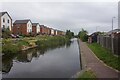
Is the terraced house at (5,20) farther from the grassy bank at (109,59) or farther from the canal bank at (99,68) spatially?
the canal bank at (99,68)

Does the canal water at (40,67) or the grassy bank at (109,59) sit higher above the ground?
the grassy bank at (109,59)

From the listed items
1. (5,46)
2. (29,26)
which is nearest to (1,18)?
(29,26)

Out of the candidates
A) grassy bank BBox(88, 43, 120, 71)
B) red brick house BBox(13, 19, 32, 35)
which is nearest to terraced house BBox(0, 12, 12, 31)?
red brick house BBox(13, 19, 32, 35)

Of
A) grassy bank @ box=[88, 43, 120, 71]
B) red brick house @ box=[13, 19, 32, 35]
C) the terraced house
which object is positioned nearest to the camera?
grassy bank @ box=[88, 43, 120, 71]

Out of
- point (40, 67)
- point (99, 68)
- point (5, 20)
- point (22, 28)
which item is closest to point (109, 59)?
point (99, 68)

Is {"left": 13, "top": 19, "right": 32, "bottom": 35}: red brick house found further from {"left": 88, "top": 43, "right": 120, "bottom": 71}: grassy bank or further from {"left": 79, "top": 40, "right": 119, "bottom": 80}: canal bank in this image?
{"left": 79, "top": 40, "right": 119, "bottom": 80}: canal bank

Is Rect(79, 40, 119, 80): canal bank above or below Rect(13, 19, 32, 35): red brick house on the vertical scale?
below

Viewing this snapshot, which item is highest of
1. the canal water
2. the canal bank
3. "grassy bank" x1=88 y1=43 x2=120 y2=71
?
"grassy bank" x1=88 y1=43 x2=120 y2=71

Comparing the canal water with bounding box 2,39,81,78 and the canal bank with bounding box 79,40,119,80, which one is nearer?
the canal bank with bounding box 79,40,119,80

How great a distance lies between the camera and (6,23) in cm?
5438

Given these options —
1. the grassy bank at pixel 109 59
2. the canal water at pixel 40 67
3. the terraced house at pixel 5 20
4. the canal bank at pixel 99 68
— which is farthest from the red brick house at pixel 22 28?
the canal bank at pixel 99 68

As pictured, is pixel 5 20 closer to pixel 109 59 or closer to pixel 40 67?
pixel 40 67

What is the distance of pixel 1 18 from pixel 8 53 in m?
26.9

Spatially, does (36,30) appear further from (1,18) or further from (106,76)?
(106,76)
